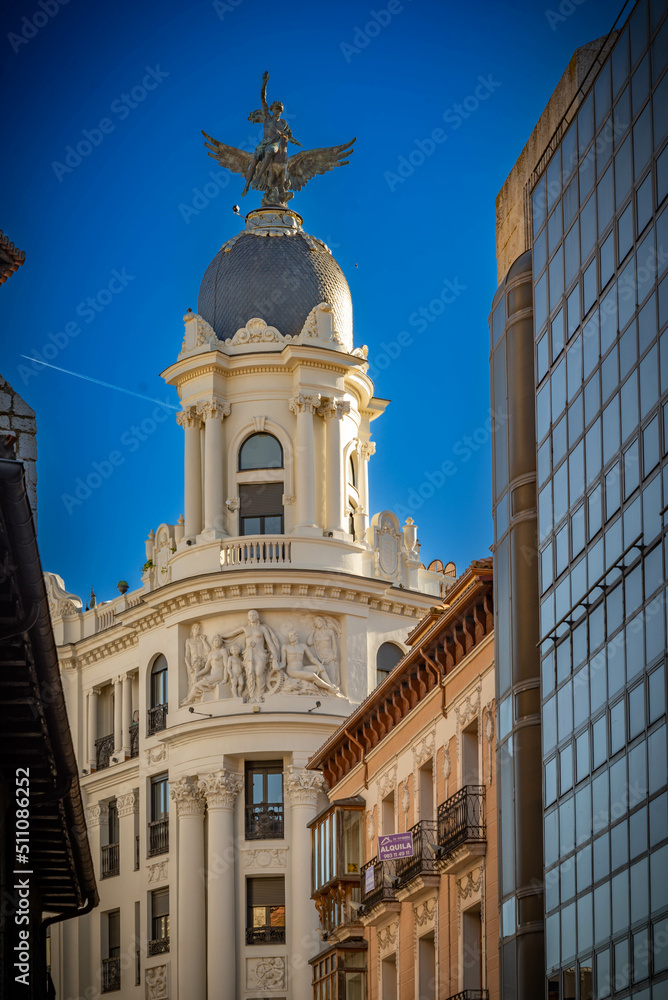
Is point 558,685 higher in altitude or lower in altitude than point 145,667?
lower

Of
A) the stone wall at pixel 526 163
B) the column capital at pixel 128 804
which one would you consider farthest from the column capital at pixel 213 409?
the stone wall at pixel 526 163

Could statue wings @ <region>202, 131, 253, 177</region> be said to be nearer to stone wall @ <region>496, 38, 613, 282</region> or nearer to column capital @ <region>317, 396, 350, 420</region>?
column capital @ <region>317, 396, 350, 420</region>

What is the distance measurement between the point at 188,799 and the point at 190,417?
1458 cm

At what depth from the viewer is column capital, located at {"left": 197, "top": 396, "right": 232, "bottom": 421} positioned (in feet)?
269

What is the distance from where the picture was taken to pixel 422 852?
52719mm

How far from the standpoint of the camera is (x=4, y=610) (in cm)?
2834

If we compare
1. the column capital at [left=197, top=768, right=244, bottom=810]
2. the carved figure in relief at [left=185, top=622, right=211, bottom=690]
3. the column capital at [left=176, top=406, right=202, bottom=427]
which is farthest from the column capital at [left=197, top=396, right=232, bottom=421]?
the column capital at [left=197, top=768, right=244, bottom=810]

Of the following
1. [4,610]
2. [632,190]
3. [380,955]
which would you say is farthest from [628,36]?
[380,955]

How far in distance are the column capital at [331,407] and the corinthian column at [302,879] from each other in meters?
13.8

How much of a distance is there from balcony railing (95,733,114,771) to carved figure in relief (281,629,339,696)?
409 inches

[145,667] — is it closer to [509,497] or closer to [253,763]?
[253,763]

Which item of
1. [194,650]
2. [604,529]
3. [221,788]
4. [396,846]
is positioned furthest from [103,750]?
[604,529]

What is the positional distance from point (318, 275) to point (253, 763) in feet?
63.8

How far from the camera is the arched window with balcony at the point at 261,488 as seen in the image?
3219 inches
